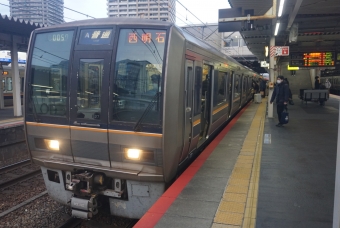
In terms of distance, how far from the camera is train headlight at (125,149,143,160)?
4.47 meters

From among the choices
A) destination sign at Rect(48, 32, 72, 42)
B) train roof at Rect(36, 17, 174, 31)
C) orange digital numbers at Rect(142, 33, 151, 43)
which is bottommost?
orange digital numbers at Rect(142, 33, 151, 43)

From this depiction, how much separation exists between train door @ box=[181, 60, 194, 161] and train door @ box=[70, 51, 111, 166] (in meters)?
1.24

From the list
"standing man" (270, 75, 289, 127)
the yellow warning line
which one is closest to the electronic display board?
"standing man" (270, 75, 289, 127)

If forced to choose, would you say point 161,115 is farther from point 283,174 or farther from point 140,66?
point 283,174

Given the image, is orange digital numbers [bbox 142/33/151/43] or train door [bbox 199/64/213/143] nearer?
orange digital numbers [bbox 142/33/151/43]

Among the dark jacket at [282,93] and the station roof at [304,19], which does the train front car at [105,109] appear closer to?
the station roof at [304,19]

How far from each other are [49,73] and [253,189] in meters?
3.60

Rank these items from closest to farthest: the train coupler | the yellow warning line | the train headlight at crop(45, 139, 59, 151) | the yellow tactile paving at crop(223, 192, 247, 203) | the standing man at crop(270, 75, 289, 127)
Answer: the yellow warning line, the yellow tactile paving at crop(223, 192, 247, 203), the train coupler, the train headlight at crop(45, 139, 59, 151), the standing man at crop(270, 75, 289, 127)

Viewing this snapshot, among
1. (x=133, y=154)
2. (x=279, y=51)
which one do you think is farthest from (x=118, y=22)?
(x=279, y=51)

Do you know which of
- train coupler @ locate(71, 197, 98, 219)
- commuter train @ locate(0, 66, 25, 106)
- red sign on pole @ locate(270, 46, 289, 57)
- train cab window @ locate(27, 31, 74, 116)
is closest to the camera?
train coupler @ locate(71, 197, 98, 219)

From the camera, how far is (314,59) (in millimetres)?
17156

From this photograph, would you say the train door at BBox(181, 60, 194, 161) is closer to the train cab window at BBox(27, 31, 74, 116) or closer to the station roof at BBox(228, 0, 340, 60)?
the train cab window at BBox(27, 31, 74, 116)

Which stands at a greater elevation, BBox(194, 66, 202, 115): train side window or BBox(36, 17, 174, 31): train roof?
BBox(36, 17, 174, 31): train roof

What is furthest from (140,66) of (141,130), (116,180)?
(116,180)
